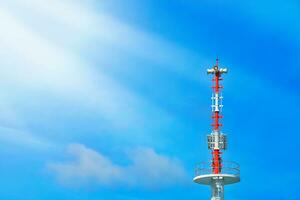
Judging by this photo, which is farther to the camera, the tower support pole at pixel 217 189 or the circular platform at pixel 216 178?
the tower support pole at pixel 217 189

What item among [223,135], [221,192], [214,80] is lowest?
[221,192]

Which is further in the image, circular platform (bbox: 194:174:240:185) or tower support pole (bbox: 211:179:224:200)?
tower support pole (bbox: 211:179:224:200)

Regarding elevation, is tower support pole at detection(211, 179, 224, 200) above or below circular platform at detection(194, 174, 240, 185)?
below

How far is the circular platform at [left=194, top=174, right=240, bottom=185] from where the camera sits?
104 meters

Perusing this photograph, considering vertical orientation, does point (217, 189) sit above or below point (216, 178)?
below

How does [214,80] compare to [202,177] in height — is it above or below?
above

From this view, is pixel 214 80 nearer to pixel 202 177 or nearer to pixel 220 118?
pixel 220 118

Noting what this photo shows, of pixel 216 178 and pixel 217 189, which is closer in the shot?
pixel 216 178

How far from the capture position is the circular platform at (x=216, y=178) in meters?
104

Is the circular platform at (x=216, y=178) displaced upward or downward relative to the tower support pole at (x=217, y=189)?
upward

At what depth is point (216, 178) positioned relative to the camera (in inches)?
4085

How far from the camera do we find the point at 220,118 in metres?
107

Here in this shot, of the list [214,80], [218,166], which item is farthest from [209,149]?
[214,80]

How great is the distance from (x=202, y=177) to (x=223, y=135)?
6.82 metres
